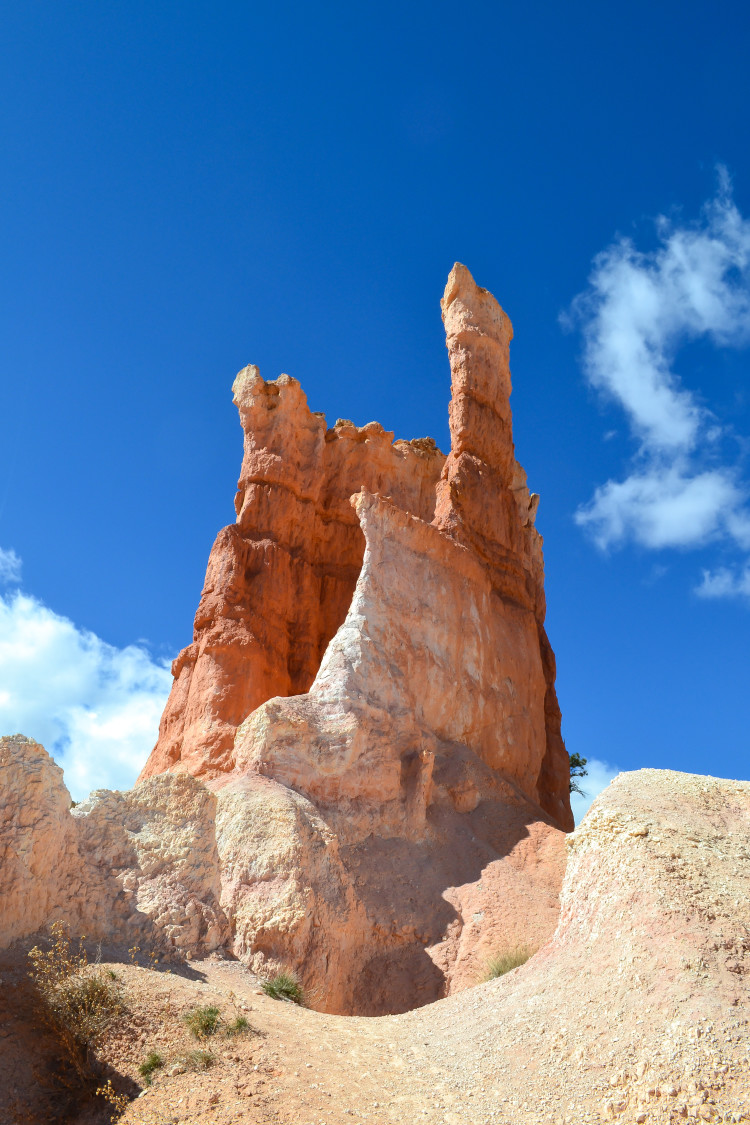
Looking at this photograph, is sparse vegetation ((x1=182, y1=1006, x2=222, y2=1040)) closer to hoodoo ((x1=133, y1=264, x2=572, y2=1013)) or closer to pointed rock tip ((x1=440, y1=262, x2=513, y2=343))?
hoodoo ((x1=133, y1=264, x2=572, y2=1013))

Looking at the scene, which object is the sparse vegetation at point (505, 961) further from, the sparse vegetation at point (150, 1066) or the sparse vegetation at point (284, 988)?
the sparse vegetation at point (150, 1066)

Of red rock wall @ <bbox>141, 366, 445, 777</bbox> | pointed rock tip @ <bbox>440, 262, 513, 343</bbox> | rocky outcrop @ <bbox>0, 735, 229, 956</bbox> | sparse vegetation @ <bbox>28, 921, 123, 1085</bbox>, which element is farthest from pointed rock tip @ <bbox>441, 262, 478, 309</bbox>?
sparse vegetation @ <bbox>28, 921, 123, 1085</bbox>

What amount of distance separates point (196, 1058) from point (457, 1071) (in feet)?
9.50

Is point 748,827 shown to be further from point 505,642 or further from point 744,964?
point 505,642

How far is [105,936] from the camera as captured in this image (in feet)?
38.2

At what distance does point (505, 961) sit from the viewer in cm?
1495

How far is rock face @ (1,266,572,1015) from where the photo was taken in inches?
563

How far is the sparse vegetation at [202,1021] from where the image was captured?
9812 millimetres

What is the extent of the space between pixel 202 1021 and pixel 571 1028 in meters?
4.18

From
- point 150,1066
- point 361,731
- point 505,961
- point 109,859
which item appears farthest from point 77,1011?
point 361,731

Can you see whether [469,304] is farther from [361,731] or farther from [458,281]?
[361,731]

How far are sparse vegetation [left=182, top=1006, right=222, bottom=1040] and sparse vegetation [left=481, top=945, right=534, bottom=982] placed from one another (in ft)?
18.8

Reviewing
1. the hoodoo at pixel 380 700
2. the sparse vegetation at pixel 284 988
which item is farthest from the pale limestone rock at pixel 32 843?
the hoodoo at pixel 380 700

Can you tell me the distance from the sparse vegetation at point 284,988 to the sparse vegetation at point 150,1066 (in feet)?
10.9
